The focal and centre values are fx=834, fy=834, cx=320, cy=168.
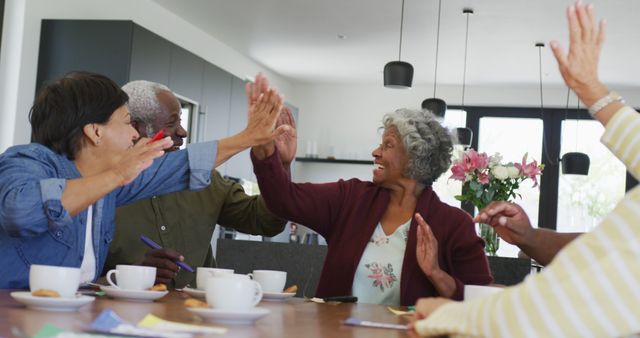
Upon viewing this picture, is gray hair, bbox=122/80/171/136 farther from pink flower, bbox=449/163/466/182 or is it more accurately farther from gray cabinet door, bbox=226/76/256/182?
gray cabinet door, bbox=226/76/256/182

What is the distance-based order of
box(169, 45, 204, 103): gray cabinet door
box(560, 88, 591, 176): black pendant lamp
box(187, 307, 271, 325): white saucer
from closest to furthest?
1. box(187, 307, 271, 325): white saucer
2. box(169, 45, 204, 103): gray cabinet door
3. box(560, 88, 591, 176): black pendant lamp

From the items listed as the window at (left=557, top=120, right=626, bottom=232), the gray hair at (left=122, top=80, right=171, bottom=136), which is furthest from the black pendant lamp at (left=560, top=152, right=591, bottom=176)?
the gray hair at (left=122, top=80, right=171, bottom=136)

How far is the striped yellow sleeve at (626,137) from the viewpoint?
117 centimetres

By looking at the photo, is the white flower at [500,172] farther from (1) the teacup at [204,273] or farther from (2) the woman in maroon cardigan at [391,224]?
(1) the teacup at [204,273]

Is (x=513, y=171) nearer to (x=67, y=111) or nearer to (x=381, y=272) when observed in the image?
(x=381, y=272)

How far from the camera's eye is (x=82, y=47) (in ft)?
18.8

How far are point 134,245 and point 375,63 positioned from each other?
6.33 meters

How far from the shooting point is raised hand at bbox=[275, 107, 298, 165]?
2449 millimetres

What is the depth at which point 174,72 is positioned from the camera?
6.38 meters

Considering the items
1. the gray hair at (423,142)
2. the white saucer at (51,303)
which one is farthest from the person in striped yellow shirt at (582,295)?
the gray hair at (423,142)

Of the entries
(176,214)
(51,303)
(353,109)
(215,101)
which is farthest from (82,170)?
(353,109)

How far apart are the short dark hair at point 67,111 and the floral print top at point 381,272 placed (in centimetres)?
89

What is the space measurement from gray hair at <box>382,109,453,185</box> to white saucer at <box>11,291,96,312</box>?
4.71 feet

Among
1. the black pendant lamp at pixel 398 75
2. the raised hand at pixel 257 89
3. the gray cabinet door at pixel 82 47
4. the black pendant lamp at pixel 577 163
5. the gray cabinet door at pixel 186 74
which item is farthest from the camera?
the black pendant lamp at pixel 577 163
